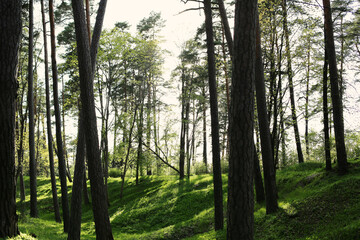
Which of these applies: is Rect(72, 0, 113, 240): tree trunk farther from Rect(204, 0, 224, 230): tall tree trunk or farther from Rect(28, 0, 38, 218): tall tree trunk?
Rect(28, 0, 38, 218): tall tree trunk

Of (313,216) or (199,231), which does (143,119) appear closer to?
(199,231)

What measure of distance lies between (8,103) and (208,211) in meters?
9.18

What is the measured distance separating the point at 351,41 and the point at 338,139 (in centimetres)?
1200

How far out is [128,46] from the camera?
1669cm

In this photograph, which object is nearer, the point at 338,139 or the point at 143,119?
the point at 338,139

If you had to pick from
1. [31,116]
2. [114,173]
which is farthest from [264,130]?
[114,173]

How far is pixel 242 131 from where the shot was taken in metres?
4.16

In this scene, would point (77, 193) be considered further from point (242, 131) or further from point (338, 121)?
point (338, 121)

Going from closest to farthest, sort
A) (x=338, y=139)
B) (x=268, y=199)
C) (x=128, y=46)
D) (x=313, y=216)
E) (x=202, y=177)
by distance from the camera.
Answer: (x=313, y=216) → (x=268, y=199) → (x=338, y=139) → (x=128, y=46) → (x=202, y=177)

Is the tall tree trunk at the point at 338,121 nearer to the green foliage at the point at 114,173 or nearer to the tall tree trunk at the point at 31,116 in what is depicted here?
the tall tree trunk at the point at 31,116

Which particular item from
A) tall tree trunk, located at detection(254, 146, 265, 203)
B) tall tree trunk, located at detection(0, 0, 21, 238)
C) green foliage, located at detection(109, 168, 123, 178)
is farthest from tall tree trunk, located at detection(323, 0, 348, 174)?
green foliage, located at detection(109, 168, 123, 178)

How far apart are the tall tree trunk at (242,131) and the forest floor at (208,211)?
2745 mm

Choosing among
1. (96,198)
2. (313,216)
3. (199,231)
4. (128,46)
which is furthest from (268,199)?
(128,46)

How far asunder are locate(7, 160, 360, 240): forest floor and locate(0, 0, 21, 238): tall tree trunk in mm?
673
